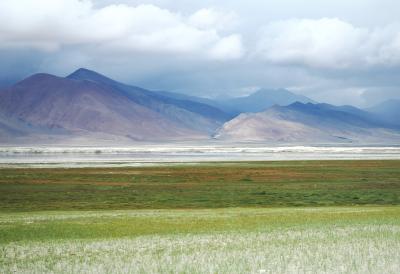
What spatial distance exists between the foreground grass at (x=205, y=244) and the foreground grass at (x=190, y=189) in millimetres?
12598

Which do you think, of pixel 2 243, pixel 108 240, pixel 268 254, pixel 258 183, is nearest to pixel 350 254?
pixel 268 254

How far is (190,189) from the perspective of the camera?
52562mm

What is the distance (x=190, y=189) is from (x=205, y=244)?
32.9m

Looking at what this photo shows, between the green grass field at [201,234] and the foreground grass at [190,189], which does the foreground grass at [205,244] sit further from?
the foreground grass at [190,189]

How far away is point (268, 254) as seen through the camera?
56.4 feet

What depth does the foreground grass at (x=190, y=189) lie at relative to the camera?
4200 cm

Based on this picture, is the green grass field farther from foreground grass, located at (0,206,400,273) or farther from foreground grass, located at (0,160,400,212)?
foreground grass, located at (0,160,400,212)

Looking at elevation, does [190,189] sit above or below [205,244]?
below

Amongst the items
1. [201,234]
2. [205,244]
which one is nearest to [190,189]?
[201,234]

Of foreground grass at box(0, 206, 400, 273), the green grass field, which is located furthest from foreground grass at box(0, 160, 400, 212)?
foreground grass at box(0, 206, 400, 273)

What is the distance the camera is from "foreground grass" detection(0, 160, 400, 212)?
4200 cm

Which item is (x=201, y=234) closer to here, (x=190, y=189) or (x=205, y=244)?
(x=205, y=244)

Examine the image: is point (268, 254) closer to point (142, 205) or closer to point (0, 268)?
point (0, 268)

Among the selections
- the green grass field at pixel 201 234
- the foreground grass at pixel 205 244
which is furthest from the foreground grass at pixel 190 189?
the foreground grass at pixel 205 244
